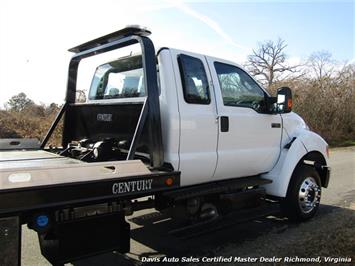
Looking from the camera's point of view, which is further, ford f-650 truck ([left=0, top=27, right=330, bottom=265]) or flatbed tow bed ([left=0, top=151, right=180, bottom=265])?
ford f-650 truck ([left=0, top=27, right=330, bottom=265])

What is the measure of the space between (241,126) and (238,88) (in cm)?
56

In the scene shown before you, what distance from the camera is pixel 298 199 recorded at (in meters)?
5.98

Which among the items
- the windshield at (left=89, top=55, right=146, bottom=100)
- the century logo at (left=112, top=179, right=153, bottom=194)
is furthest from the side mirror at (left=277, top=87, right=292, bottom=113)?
the century logo at (left=112, top=179, right=153, bottom=194)

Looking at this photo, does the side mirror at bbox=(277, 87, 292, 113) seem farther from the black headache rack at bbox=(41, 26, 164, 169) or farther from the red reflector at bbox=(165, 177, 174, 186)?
the red reflector at bbox=(165, 177, 174, 186)

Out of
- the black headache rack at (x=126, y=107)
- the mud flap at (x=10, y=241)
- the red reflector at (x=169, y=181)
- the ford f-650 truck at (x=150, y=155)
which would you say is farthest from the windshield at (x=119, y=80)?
the mud flap at (x=10, y=241)

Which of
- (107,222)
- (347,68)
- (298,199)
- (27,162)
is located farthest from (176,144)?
(347,68)

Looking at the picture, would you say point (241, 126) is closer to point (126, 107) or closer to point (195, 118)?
point (195, 118)

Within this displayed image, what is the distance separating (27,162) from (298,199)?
12.7ft

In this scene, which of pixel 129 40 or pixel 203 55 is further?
pixel 203 55

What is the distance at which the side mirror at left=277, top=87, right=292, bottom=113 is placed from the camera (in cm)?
556

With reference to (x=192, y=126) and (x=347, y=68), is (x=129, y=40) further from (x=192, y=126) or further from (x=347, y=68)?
(x=347, y=68)

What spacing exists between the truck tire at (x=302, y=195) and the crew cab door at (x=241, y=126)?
451 mm

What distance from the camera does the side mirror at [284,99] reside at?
5.56 m

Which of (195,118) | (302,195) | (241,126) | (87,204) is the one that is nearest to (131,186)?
(87,204)
